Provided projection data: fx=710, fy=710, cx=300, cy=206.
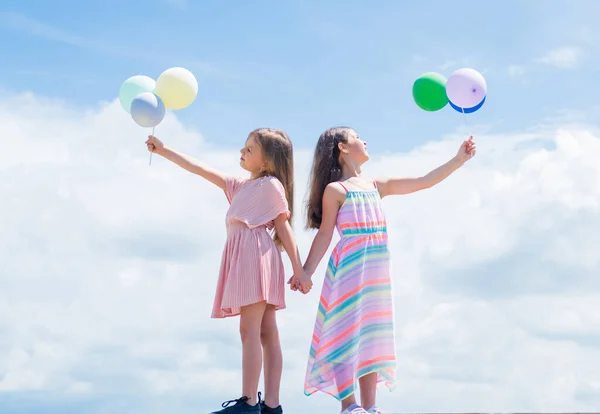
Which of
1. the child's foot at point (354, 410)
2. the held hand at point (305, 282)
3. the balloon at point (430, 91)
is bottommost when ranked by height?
the child's foot at point (354, 410)

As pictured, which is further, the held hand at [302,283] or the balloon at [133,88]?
the balloon at [133,88]

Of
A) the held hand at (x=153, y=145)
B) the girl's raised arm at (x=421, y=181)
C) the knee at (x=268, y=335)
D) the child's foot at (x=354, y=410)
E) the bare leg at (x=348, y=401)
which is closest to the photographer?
the child's foot at (x=354, y=410)

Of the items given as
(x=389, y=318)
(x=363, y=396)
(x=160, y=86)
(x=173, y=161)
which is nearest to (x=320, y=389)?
(x=363, y=396)

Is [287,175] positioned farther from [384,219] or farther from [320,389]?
[320,389]

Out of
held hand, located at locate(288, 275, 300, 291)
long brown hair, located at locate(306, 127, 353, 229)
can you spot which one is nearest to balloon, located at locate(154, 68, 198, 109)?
long brown hair, located at locate(306, 127, 353, 229)

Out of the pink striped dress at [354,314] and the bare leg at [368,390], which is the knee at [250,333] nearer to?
the pink striped dress at [354,314]

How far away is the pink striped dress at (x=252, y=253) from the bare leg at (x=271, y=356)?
0.13 m

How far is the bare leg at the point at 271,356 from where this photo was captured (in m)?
5.48

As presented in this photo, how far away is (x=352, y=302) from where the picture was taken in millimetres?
5395

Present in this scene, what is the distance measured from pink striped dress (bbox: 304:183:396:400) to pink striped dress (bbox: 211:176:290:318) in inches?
17.5

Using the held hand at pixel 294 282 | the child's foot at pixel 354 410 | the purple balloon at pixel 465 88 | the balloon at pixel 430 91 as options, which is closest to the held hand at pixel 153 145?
the held hand at pixel 294 282

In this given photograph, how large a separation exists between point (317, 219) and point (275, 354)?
1121 millimetres

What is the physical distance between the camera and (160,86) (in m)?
6.26

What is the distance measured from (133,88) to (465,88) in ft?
9.46
